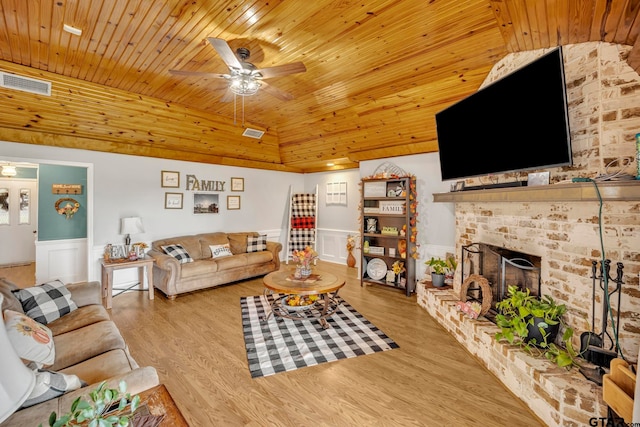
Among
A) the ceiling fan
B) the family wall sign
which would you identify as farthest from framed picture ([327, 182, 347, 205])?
the ceiling fan

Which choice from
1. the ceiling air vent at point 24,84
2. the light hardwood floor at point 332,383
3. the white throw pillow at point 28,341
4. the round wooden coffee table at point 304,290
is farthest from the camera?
the round wooden coffee table at point 304,290

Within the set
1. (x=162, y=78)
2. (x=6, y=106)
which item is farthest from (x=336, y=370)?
(x=6, y=106)

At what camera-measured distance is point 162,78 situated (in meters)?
3.44

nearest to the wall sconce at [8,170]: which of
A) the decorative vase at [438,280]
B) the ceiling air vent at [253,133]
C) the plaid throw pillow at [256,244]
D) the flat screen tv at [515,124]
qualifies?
the ceiling air vent at [253,133]

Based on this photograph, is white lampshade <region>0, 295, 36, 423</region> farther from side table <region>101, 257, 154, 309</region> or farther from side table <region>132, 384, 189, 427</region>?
side table <region>101, 257, 154, 309</region>

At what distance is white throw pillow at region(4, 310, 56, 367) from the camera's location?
151 cm

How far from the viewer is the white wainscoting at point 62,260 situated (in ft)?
15.5

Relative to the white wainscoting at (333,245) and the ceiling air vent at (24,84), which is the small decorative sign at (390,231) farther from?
the ceiling air vent at (24,84)

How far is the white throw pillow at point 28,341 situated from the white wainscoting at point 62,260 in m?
3.89

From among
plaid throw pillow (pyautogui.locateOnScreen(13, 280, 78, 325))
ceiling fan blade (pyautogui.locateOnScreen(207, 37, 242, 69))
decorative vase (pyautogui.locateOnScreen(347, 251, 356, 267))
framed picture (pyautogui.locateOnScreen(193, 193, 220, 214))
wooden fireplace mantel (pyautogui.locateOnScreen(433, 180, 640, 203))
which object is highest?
ceiling fan blade (pyautogui.locateOnScreen(207, 37, 242, 69))

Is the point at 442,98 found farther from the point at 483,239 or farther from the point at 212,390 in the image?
the point at 212,390

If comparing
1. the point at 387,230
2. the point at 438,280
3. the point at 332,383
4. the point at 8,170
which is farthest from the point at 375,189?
the point at 8,170

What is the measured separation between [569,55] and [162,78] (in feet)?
13.3

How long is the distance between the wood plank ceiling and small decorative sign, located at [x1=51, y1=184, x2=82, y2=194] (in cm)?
146
